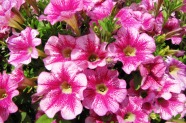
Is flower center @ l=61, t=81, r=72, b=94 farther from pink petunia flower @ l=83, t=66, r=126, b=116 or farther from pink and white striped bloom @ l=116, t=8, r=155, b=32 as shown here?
pink and white striped bloom @ l=116, t=8, r=155, b=32

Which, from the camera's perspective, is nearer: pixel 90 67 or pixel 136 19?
pixel 90 67

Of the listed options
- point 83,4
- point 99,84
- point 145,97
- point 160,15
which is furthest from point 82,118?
point 160,15

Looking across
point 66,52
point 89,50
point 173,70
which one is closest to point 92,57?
point 89,50

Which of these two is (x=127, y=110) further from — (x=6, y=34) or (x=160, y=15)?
(x=6, y=34)

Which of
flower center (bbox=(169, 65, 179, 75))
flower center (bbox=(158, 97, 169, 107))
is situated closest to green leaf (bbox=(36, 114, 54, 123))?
flower center (bbox=(158, 97, 169, 107))

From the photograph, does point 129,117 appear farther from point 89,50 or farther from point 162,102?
point 89,50

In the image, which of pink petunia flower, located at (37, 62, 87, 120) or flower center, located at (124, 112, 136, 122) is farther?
flower center, located at (124, 112, 136, 122)

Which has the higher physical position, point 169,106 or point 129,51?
point 129,51
